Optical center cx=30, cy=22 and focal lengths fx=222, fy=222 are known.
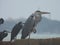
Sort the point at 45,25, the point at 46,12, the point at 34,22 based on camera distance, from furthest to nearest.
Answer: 1. the point at 45,25
2. the point at 46,12
3. the point at 34,22

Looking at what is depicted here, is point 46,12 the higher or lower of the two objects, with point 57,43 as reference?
higher

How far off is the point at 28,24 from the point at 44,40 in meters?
1.24

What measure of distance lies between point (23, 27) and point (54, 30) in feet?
8.83

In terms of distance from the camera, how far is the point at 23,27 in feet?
12.6

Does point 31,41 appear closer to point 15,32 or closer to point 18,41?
point 18,41

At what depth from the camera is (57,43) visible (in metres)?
2.68

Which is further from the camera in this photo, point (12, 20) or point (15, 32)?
point (12, 20)

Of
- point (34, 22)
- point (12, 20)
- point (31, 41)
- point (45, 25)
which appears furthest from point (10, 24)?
point (31, 41)

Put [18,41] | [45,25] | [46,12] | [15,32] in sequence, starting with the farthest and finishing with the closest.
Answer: [45,25], [46,12], [15,32], [18,41]

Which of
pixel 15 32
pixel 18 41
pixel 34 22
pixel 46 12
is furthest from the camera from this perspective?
pixel 46 12

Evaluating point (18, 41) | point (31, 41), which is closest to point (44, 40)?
point (31, 41)

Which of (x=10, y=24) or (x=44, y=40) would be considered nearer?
(x=44, y=40)

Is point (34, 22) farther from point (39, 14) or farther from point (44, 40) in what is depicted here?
point (44, 40)

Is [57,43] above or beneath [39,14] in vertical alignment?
beneath
